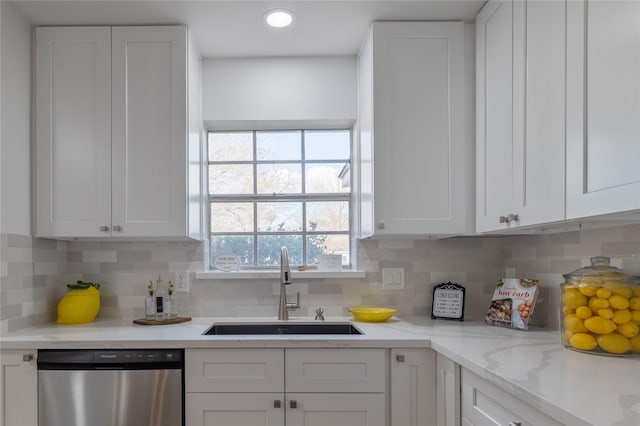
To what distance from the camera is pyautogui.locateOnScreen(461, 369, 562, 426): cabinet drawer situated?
48.5 inches

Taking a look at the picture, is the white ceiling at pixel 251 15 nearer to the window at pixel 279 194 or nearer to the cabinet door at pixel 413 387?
the window at pixel 279 194

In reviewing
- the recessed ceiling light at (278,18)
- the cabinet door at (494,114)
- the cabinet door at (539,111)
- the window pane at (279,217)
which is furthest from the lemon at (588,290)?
the recessed ceiling light at (278,18)

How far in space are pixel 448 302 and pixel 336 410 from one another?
0.90 m

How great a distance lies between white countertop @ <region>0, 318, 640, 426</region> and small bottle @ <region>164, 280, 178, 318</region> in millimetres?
139

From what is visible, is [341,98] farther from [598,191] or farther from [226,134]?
[598,191]

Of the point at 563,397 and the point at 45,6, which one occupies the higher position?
the point at 45,6

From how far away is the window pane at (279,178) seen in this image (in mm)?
2865

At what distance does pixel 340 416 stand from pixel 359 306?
75cm

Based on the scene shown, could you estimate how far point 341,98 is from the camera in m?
2.72

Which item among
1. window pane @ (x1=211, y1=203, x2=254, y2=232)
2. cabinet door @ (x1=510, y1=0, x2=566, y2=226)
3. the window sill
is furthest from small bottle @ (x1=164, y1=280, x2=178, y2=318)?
cabinet door @ (x1=510, y1=0, x2=566, y2=226)

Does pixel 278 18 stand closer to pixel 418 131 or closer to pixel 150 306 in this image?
pixel 418 131

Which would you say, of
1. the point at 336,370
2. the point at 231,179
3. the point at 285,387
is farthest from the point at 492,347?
the point at 231,179

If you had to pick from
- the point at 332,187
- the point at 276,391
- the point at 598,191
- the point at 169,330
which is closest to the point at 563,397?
the point at 598,191

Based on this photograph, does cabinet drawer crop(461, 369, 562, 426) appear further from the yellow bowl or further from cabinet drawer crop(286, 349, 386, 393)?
the yellow bowl
